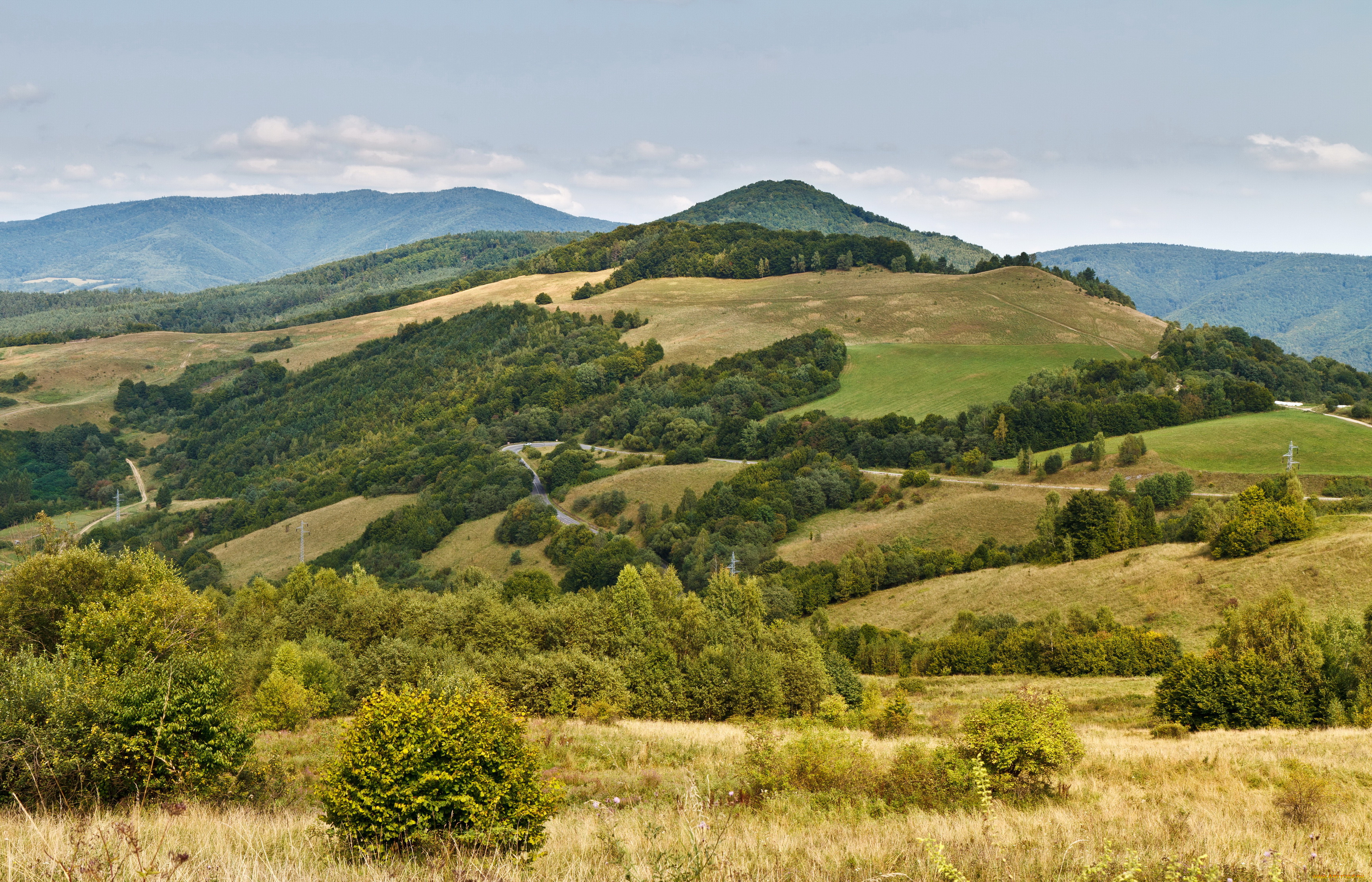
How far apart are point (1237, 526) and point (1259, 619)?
29118mm

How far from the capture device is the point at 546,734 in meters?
26.2

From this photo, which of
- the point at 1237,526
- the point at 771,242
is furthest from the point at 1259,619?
the point at 771,242

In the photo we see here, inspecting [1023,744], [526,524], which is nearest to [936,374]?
[526,524]

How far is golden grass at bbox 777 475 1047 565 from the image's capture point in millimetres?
80000

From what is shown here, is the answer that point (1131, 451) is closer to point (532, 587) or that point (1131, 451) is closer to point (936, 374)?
point (936, 374)

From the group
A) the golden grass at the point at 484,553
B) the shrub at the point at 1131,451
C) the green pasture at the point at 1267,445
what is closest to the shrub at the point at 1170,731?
the green pasture at the point at 1267,445

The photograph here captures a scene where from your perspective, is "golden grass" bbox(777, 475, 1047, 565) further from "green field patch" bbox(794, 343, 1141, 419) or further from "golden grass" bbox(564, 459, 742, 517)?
"green field patch" bbox(794, 343, 1141, 419)

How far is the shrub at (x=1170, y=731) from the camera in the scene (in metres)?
28.1

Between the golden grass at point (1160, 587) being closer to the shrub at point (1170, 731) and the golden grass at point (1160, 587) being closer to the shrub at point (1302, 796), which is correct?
the shrub at point (1170, 731)

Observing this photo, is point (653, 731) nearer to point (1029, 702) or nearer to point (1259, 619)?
point (1029, 702)

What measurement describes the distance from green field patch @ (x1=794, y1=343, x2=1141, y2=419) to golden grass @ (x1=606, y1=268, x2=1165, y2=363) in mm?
3375

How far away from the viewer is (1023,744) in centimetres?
1662

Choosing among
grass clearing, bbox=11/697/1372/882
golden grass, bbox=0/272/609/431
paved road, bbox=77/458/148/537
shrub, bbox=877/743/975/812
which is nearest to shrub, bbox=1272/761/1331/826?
grass clearing, bbox=11/697/1372/882

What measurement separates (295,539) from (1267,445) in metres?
104
